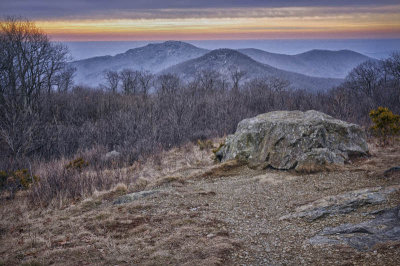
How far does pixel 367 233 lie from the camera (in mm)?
4355

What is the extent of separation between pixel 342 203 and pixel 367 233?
4.28 feet

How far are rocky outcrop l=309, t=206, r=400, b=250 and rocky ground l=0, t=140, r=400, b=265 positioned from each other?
0.01 meters

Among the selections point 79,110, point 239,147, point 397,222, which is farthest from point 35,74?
point 397,222

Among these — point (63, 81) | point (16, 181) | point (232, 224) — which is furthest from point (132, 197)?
point (63, 81)

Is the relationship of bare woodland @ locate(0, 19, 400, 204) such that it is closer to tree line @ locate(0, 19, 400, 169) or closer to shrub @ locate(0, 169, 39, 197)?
tree line @ locate(0, 19, 400, 169)

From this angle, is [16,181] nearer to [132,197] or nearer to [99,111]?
[132,197]

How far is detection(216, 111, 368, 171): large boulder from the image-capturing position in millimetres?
8680

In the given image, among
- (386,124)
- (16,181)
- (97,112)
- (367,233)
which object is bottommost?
(16,181)

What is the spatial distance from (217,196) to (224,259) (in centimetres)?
314

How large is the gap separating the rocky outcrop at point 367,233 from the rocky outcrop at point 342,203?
52 centimetres

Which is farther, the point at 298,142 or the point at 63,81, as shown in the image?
the point at 63,81

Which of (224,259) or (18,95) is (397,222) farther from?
(18,95)

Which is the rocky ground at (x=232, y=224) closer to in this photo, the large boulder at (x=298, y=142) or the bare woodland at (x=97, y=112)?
the large boulder at (x=298, y=142)

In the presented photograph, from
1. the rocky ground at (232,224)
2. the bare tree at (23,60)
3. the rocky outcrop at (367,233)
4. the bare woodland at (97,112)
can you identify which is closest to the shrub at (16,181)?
the rocky ground at (232,224)
